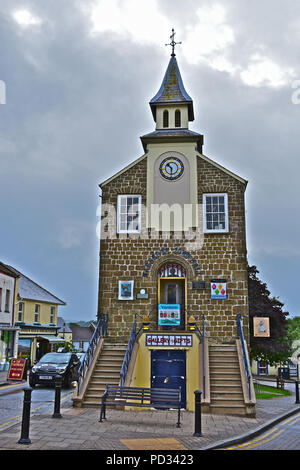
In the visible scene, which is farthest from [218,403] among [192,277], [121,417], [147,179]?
[147,179]

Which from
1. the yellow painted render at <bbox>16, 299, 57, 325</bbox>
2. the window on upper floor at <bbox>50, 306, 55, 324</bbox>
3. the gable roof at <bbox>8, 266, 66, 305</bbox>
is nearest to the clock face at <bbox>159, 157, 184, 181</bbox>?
the gable roof at <bbox>8, 266, 66, 305</bbox>

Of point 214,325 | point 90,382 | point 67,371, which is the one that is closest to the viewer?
point 90,382

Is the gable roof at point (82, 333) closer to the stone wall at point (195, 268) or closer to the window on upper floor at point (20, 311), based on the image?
the window on upper floor at point (20, 311)

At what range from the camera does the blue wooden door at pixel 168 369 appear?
52.7 feet

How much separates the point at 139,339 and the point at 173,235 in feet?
14.6

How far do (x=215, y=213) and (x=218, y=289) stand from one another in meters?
3.13

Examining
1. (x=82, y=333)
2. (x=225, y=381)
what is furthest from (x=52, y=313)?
(x=82, y=333)

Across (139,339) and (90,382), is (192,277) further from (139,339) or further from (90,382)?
(90,382)

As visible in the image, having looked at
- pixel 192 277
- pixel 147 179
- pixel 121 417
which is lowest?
pixel 121 417

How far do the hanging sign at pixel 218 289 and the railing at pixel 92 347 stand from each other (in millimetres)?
4337

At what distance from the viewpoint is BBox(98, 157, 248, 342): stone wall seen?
17266 mm

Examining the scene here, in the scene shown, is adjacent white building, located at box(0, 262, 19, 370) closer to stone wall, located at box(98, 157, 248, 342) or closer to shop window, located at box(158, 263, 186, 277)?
stone wall, located at box(98, 157, 248, 342)

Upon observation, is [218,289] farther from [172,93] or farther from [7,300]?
[7,300]

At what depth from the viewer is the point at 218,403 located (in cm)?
1366
